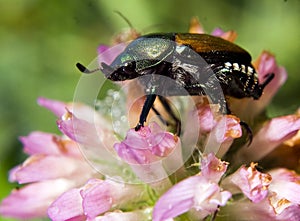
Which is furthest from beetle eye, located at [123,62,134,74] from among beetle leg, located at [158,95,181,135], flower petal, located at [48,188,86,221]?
flower petal, located at [48,188,86,221]

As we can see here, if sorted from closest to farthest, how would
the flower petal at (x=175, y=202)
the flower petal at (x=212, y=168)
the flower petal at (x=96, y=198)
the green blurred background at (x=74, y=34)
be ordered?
the flower petal at (x=175, y=202)
the flower petal at (x=212, y=168)
the flower petal at (x=96, y=198)
the green blurred background at (x=74, y=34)

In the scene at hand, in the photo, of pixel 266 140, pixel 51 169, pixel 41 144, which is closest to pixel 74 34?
pixel 41 144

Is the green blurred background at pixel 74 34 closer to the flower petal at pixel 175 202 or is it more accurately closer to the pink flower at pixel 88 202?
the pink flower at pixel 88 202

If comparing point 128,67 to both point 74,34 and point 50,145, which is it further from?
point 74,34

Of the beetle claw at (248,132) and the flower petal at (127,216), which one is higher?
the beetle claw at (248,132)

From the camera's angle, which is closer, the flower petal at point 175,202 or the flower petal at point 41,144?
the flower petal at point 175,202

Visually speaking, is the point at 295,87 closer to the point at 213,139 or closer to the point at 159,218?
the point at 213,139

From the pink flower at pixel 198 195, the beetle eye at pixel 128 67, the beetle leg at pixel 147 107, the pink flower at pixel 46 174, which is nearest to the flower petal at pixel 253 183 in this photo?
the pink flower at pixel 198 195

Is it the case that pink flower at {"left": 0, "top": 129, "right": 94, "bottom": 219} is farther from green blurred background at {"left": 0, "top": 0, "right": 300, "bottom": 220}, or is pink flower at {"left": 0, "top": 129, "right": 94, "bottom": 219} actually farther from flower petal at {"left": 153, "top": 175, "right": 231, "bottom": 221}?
green blurred background at {"left": 0, "top": 0, "right": 300, "bottom": 220}
